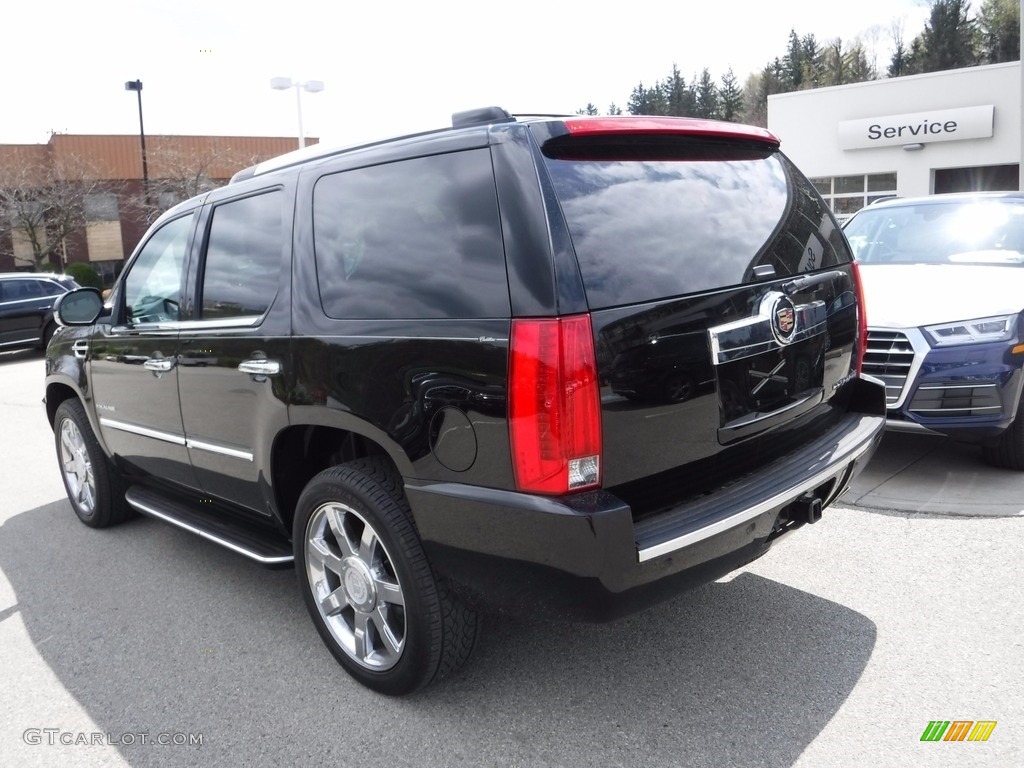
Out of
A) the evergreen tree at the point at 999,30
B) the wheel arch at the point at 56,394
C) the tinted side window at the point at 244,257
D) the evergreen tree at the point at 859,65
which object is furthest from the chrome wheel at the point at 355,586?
the evergreen tree at the point at 859,65

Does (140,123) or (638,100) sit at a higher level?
(638,100)

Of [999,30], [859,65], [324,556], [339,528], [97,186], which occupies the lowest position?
[324,556]

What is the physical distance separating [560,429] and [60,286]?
17.6 metres

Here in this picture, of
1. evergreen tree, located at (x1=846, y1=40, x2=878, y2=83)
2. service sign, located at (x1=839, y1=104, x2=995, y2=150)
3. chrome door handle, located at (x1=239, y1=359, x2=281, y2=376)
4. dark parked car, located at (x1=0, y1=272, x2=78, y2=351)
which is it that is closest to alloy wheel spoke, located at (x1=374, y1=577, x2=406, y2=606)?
chrome door handle, located at (x1=239, y1=359, x2=281, y2=376)

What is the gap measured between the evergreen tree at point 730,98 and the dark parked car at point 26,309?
74.4 metres

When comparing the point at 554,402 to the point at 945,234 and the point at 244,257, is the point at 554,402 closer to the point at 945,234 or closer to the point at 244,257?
the point at 244,257

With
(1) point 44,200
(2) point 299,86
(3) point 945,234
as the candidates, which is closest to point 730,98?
(1) point 44,200

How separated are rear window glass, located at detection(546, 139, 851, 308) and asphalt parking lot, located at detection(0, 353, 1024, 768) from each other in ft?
4.66

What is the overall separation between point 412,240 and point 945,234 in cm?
501

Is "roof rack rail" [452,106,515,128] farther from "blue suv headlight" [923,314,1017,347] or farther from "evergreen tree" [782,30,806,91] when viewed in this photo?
"evergreen tree" [782,30,806,91]

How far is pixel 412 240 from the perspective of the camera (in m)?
2.79

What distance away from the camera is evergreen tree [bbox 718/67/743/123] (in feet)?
272

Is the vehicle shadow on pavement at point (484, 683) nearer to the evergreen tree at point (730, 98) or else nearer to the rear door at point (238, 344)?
the rear door at point (238, 344)

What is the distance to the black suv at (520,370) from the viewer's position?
2.41 metres
